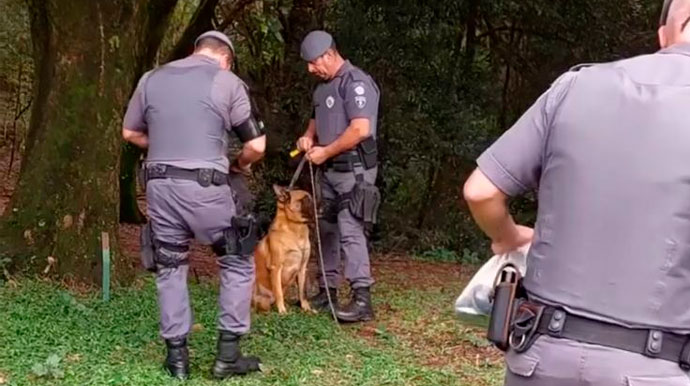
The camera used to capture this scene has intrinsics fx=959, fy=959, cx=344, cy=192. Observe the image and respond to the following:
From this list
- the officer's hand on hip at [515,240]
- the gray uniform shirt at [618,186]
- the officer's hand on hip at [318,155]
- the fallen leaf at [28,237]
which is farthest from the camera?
the fallen leaf at [28,237]

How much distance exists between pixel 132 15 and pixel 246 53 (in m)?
4.73

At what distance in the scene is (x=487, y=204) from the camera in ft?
7.32

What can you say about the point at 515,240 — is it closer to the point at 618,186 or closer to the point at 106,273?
the point at 618,186

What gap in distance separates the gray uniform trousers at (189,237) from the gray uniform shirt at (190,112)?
137 millimetres

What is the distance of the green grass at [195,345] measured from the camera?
15.4 ft

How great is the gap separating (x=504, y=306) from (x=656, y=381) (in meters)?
0.38

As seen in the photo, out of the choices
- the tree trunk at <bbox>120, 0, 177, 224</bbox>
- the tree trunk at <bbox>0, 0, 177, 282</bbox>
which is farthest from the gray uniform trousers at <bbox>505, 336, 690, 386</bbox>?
the tree trunk at <bbox>120, 0, 177, 224</bbox>

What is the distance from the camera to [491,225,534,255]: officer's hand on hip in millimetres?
2355

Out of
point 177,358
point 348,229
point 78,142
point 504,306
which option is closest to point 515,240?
point 504,306

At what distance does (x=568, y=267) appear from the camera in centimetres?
215

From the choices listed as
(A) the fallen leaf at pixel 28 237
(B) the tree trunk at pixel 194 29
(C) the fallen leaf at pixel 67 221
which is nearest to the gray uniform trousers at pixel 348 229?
(C) the fallen leaf at pixel 67 221

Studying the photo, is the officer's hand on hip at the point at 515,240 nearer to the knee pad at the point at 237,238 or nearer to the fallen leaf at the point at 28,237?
the knee pad at the point at 237,238

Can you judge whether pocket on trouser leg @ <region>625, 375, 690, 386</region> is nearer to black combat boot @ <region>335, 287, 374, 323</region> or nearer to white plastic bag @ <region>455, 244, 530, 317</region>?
white plastic bag @ <region>455, 244, 530, 317</region>

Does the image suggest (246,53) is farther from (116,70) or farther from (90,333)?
(90,333)
